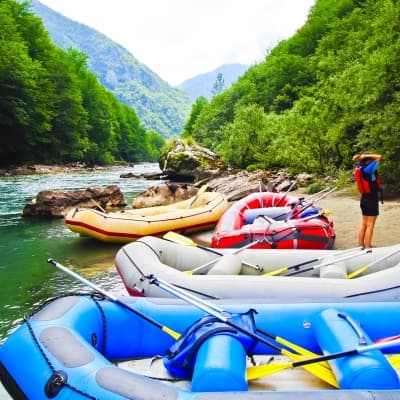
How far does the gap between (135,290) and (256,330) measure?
Answer: 1.74m

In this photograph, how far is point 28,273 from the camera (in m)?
6.29

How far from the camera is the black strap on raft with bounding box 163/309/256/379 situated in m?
2.64

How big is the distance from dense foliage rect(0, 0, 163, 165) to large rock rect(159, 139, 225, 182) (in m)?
10.7

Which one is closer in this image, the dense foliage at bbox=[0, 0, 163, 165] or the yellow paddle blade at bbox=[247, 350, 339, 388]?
the yellow paddle blade at bbox=[247, 350, 339, 388]

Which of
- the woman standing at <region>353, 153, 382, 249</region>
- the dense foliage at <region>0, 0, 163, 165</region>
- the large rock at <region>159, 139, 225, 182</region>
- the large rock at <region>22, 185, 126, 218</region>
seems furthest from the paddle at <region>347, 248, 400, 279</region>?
the dense foliage at <region>0, 0, 163, 165</region>

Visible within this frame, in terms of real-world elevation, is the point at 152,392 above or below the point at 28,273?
above

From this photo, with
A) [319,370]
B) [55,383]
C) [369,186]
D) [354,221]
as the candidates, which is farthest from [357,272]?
[354,221]

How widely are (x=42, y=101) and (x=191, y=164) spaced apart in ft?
48.2

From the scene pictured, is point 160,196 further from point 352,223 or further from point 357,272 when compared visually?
point 357,272

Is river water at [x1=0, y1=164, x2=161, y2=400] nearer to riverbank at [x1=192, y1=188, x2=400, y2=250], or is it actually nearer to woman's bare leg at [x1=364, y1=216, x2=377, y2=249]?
riverbank at [x1=192, y1=188, x2=400, y2=250]

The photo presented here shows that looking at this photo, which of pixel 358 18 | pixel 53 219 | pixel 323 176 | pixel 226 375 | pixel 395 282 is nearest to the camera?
pixel 226 375

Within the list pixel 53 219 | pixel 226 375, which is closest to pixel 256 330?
pixel 226 375

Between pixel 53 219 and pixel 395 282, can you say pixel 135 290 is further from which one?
pixel 53 219

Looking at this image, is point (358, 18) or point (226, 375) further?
point (358, 18)
